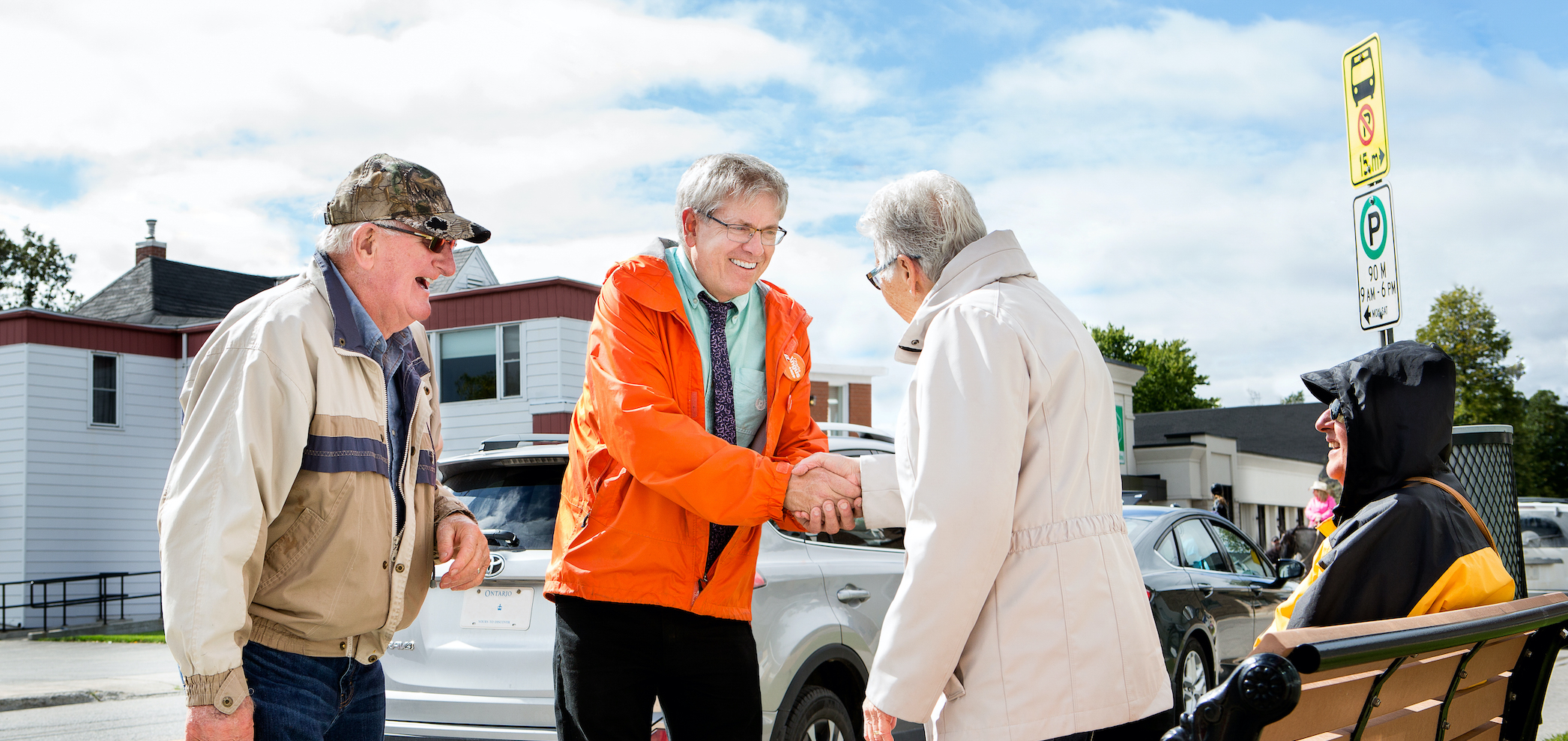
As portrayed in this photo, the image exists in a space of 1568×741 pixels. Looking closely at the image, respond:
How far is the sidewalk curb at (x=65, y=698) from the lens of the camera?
1123 centimetres

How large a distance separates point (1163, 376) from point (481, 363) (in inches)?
2062

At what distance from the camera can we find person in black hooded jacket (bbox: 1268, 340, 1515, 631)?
286 centimetres

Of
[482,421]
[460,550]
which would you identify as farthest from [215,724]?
[482,421]

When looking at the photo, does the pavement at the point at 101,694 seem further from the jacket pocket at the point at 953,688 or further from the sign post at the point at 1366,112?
the jacket pocket at the point at 953,688

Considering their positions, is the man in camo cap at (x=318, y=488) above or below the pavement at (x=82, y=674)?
above

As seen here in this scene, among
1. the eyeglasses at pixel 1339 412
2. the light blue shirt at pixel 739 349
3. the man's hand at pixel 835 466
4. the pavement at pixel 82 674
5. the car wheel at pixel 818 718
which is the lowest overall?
the pavement at pixel 82 674

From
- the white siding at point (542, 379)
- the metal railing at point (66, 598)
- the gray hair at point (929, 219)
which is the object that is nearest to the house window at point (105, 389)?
the metal railing at point (66, 598)

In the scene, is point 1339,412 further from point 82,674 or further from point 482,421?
point 482,421

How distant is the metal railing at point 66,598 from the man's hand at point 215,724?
86.4ft

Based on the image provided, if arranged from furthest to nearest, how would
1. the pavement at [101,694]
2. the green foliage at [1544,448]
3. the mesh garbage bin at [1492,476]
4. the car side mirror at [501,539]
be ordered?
the green foliage at [1544,448]
the pavement at [101,694]
the mesh garbage bin at [1492,476]
the car side mirror at [501,539]

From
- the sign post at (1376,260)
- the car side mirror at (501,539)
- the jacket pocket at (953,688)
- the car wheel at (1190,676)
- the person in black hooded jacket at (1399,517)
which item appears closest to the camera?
the jacket pocket at (953,688)

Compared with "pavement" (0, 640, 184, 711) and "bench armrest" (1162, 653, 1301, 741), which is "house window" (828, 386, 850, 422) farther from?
"bench armrest" (1162, 653, 1301, 741)

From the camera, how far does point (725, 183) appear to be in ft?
10.6

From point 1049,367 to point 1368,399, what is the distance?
1196 millimetres
